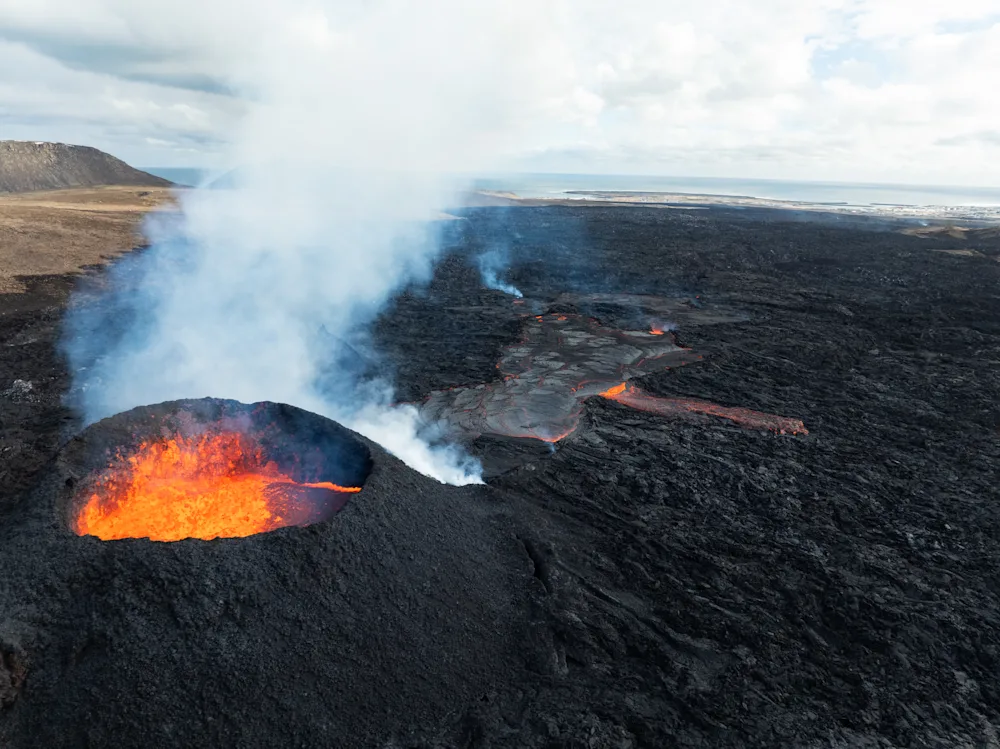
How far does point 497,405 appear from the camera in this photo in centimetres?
1969

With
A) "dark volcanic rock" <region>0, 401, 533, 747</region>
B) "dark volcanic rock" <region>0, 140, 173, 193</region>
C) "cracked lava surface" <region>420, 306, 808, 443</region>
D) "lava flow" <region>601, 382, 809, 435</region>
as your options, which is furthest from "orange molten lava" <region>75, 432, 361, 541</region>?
"dark volcanic rock" <region>0, 140, 173, 193</region>

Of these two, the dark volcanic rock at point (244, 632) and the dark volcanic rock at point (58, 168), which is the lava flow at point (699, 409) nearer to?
the dark volcanic rock at point (244, 632)

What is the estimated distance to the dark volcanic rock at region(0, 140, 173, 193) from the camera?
108 m

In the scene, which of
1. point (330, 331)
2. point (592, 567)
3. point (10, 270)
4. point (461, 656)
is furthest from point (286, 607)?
point (10, 270)

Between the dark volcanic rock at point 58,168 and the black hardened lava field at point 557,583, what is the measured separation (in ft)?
383

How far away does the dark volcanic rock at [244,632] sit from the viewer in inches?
295

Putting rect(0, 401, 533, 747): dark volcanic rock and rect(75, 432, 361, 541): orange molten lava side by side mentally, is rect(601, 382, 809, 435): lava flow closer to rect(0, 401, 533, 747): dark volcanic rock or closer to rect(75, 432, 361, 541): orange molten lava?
rect(0, 401, 533, 747): dark volcanic rock

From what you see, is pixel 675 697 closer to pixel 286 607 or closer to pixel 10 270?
pixel 286 607

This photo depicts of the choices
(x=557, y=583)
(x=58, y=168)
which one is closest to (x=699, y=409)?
(x=557, y=583)

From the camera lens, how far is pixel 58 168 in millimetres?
115000

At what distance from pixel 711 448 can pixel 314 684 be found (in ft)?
41.4

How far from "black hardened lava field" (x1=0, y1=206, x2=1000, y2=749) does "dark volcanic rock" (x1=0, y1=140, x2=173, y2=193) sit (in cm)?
11668

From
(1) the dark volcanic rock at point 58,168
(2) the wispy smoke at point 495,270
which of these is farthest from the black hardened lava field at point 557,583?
(1) the dark volcanic rock at point 58,168

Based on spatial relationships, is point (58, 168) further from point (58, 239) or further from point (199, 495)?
point (199, 495)
